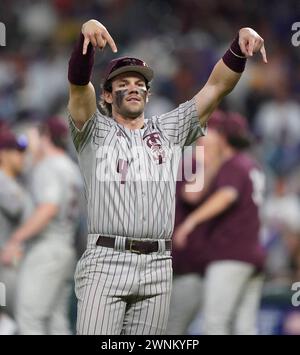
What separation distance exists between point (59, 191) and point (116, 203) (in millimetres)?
3456

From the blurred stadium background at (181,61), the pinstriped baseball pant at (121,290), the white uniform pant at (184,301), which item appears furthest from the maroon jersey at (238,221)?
the pinstriped baseball pant at (121,290)

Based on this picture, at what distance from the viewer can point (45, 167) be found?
8148 mm

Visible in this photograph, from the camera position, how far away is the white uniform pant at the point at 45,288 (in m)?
7.84

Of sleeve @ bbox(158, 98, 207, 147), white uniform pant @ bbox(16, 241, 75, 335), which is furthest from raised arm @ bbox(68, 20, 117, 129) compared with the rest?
white uniform pant @ bbox(16, 241, 75, 335)

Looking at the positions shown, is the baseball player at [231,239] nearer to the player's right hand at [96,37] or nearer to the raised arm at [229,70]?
the raised arm at [229,70]

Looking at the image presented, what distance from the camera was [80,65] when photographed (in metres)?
4.64

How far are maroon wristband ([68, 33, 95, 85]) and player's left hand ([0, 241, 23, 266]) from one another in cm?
342

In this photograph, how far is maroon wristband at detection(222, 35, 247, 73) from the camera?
4875 mm

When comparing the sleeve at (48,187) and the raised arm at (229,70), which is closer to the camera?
the raised arm at (229,70)

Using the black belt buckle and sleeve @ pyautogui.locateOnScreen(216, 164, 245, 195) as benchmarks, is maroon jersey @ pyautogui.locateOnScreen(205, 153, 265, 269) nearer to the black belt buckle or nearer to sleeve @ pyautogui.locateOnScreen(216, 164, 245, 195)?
sleeve @ pyautogui.locateOnScreen(216, 164, 245, 195)

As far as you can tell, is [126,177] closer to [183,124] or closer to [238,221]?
[183,124]

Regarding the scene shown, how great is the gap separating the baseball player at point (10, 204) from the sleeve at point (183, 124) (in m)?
3.12

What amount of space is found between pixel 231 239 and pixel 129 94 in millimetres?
3025
